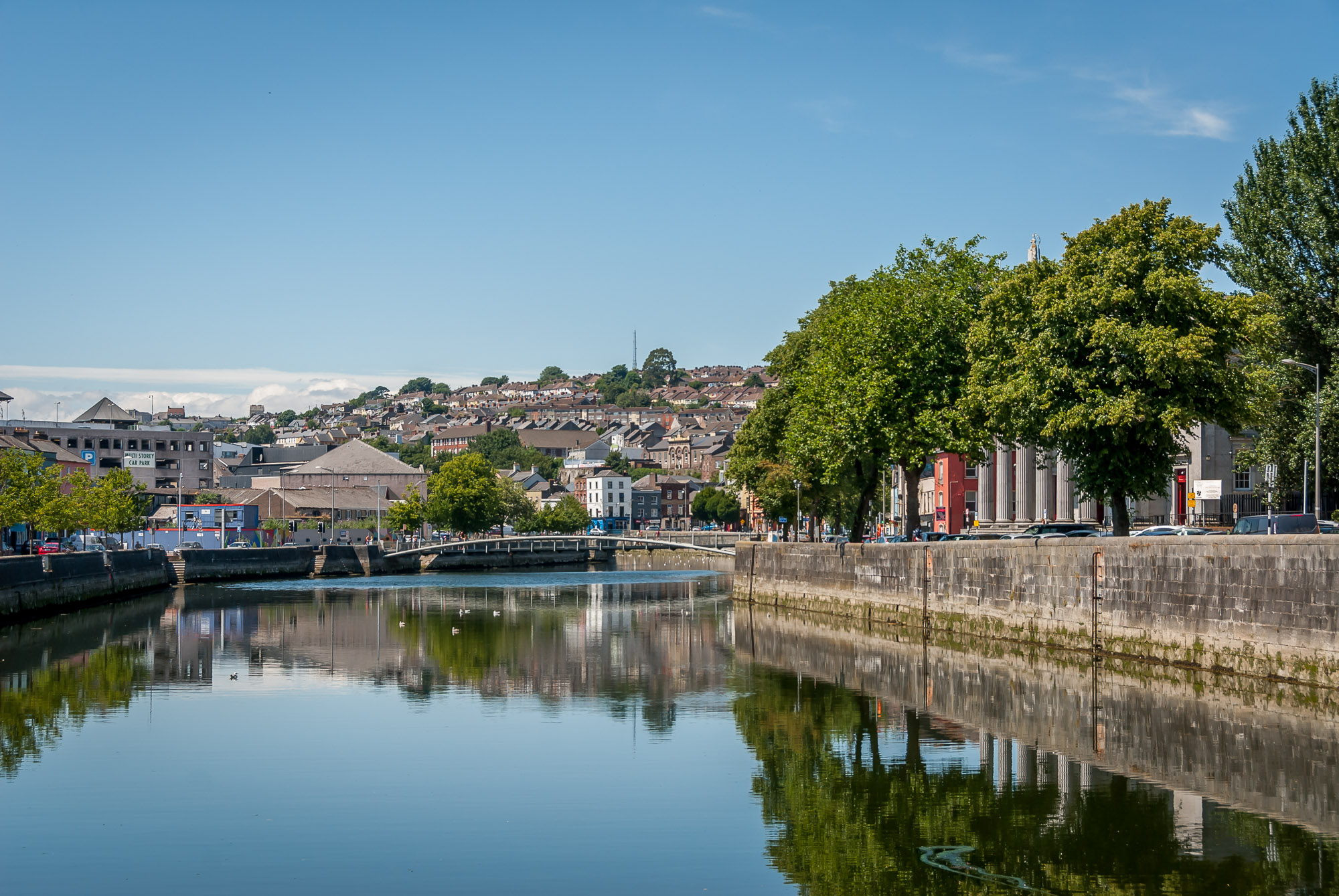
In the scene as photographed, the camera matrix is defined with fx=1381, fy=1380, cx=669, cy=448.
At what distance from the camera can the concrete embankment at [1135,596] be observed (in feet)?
86.4

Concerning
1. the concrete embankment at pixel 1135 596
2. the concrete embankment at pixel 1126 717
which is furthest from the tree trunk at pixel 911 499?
the concrete embankment at pixel 1126 717

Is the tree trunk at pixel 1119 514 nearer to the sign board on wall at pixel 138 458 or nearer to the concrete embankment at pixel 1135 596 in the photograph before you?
the concrete embankment at pixel 1135 596

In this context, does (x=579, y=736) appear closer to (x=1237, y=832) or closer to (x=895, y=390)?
(x=1237, y=832)

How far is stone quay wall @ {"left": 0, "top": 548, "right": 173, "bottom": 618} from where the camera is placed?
5203 cm

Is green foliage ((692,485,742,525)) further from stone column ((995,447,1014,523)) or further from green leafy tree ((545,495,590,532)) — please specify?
stone column ((995,447,1014,523))

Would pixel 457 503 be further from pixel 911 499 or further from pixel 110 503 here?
pixel 911 499

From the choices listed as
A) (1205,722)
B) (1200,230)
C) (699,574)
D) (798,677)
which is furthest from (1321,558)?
(699,574)

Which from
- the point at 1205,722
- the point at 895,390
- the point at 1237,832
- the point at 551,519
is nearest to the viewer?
the point at 1237,832

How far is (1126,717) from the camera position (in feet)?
86.4

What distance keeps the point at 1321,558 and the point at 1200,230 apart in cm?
1655

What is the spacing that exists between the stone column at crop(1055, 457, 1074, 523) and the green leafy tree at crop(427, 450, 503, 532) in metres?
85.5

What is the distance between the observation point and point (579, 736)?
2706 centimetres

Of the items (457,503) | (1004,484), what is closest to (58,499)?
(1004,484)

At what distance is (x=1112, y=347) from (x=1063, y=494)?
102 feet
